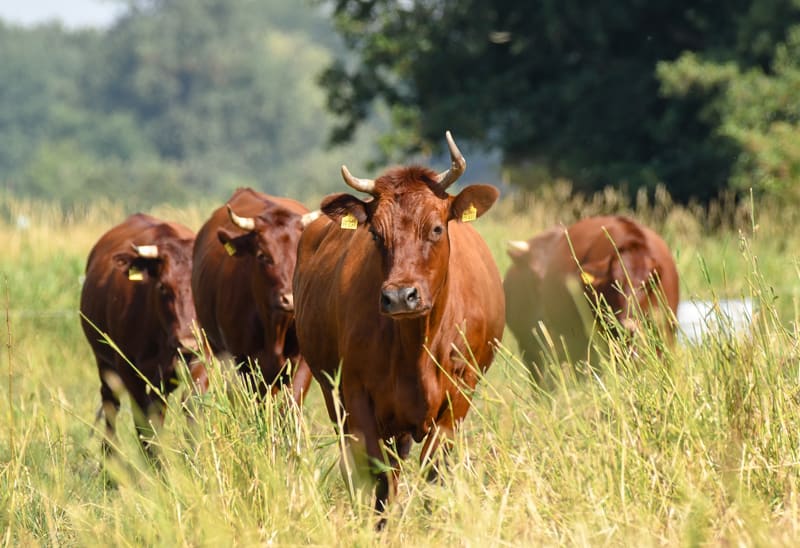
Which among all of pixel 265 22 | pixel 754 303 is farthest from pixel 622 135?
Answer: pixel 265 22

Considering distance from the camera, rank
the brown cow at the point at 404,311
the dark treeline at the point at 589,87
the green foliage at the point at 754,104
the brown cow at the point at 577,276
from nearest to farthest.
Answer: the brown cow at the point at 404,311 < the brown cow at the point at 577,276 < the green foliage at the point at 754,104 < the dark treeline at the point at 589,87

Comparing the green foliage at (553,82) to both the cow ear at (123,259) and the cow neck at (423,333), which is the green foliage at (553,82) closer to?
the cow ear at (123,259)

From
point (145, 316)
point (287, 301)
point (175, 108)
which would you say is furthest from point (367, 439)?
point (175, 108)

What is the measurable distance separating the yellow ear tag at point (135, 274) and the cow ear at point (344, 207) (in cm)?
345

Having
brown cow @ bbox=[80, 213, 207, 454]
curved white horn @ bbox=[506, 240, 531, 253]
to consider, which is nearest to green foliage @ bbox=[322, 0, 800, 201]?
curved white horn @ bbox=[506, 240, 531, 253]

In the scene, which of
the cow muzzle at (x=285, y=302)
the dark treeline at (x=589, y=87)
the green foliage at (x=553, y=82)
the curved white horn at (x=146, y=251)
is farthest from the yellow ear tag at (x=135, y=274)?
the green foliage at (x=553, y=82)

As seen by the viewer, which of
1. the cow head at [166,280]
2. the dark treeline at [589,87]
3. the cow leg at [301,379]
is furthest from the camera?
the dark treeline at [589,87]

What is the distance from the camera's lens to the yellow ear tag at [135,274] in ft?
33.3

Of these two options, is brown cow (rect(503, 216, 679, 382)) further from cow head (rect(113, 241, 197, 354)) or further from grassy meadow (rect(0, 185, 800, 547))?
grassy meadow (rect(0, 185, 800, 547))

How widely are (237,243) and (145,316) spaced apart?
46.0 inches

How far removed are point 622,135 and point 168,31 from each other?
73318 millimetres

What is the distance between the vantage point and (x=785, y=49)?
23.0m

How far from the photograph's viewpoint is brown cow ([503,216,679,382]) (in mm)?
→ 10758

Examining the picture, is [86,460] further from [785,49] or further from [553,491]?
[785,49]
